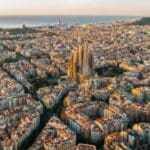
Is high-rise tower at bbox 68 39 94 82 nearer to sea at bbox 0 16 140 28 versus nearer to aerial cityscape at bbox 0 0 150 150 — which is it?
aerial cityscape at bbox 0 0 150 150

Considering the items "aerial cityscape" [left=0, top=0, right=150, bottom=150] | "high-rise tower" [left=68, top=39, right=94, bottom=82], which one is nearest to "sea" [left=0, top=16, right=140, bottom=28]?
"aerial cityscape" [left=0, top=0, right=150, bottom=150]

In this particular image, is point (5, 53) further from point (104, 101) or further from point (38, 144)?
point (38, 144)

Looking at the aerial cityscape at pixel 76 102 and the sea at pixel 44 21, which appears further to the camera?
the sea at pixel 44 21

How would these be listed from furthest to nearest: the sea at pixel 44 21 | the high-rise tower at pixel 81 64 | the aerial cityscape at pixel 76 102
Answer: the sea at pixel 44 21 → the high-rise tower at pixel 81 64 → the aerial cityscape at pixel 76 102

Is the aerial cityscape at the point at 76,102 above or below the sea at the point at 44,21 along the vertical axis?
above

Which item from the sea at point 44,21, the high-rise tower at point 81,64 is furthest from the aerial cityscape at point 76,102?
the sea at point 44,21

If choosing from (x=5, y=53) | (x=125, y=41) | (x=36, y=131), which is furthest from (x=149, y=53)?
(x=36, y=131)

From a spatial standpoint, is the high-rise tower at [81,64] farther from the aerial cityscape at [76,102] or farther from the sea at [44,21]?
the sea at [44,21]

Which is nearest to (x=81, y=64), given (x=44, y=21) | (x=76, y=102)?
(x=76, y=102)

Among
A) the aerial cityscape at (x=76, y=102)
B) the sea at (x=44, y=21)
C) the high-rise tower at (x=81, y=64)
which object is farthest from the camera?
the sea at (x=44, y=21)
